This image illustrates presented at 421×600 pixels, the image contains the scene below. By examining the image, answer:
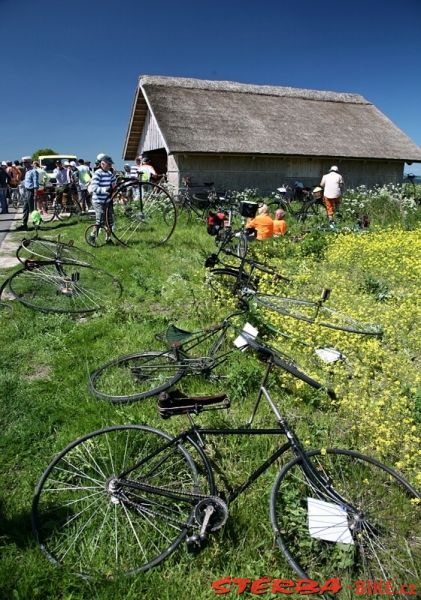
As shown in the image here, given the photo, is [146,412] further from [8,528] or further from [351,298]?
[351,298]

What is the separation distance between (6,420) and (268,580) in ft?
8.76

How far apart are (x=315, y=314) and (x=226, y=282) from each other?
1913 mm

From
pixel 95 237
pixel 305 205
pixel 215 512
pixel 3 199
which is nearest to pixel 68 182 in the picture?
pixel 3 199

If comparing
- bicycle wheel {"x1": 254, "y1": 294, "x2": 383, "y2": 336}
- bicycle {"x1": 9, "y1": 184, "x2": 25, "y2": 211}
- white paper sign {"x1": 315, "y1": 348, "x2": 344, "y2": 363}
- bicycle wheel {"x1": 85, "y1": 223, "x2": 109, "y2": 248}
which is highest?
bicycle {"x1": 9, "y1": 184, "x2": 25, "y2": 211}

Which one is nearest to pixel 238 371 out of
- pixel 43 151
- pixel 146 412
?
pixel 146 412

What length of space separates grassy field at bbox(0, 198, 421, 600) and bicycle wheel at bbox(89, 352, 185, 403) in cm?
13

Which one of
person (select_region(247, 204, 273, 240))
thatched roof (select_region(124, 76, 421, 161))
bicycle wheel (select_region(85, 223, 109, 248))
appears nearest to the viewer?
bicycle wheel (select_region(85, 223, 109, 248))

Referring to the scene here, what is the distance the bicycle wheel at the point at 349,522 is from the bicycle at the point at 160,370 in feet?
3.48

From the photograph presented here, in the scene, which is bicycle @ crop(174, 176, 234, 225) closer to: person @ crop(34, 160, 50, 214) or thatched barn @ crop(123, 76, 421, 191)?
thatched barn @ crop(123, 76, 421, 191)

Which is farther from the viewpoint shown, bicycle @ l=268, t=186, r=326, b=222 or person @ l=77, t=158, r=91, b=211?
person @ l=77, t=158, r=91, b=211

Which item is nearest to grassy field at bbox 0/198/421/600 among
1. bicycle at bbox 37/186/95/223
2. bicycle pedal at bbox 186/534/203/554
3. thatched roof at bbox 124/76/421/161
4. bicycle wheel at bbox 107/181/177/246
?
bicycle pedal at bbox 186/534/203/554

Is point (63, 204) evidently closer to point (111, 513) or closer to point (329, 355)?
point (329, 355)

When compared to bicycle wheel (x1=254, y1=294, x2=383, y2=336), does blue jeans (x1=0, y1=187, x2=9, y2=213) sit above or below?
above

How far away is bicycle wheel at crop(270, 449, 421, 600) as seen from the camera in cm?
247
